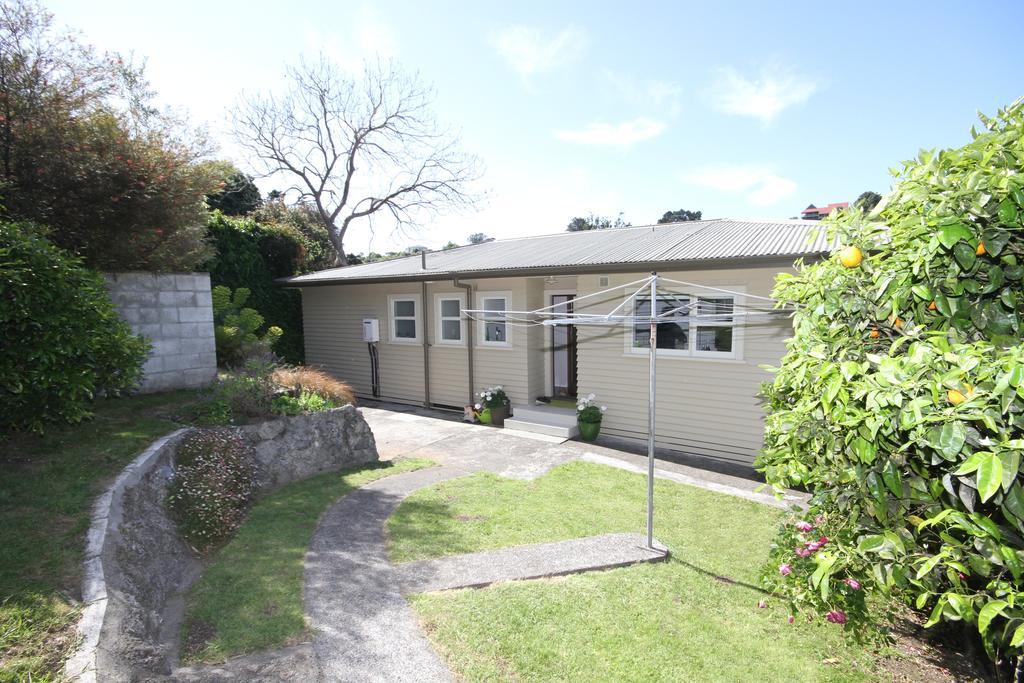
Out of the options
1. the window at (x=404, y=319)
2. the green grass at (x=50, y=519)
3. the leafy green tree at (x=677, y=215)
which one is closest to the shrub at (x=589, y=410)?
the window at (x=404, y=319)

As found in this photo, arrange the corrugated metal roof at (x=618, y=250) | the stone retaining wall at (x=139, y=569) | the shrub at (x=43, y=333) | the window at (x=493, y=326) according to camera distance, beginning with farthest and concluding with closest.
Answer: the window at (x=493, y=326), the corrugated metal roof at (x=618, y=250), the shrub at (x=43, y=333), the stone retaining wall at (x=139, y=569)

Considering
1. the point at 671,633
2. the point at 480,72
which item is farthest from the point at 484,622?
the point at 480,72

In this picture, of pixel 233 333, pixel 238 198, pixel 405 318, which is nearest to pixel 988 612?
pixel 233 333

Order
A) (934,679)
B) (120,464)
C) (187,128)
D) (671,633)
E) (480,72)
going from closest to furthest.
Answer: (934,679) → (671,633) → (120,464) → (187,128) → (480,72)

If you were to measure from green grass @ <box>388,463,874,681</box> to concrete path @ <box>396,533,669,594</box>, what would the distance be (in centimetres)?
11

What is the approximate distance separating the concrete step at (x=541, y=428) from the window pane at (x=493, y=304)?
219 centimetres

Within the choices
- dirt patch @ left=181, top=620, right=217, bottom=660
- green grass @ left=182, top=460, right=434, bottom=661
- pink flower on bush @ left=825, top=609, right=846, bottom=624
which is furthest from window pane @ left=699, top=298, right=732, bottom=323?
dirt patch @ left=181, top=620, right=217, bottom=660

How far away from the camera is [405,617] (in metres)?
3.45

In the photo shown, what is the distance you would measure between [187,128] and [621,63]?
760 cm

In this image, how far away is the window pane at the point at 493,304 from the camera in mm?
10242

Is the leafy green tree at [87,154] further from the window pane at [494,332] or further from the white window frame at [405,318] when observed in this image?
the window pane at [494,332]

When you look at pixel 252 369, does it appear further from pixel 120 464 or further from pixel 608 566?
pixel 608 566

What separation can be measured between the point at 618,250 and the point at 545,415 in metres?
3.31

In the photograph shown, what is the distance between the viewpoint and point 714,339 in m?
7.96
